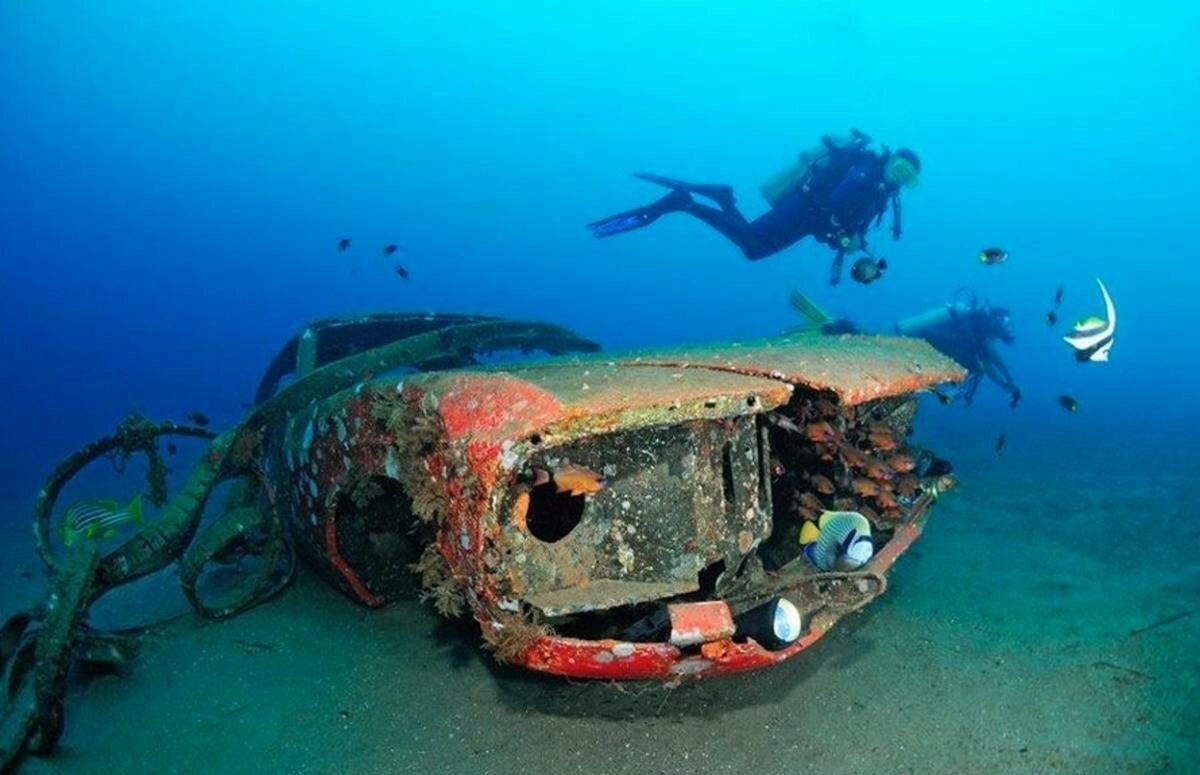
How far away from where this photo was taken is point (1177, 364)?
43938mm

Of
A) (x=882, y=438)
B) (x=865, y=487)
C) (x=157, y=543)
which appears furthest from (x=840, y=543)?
(x=157, y=543)

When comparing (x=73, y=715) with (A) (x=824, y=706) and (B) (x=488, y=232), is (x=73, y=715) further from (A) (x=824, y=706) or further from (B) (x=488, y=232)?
(B) (x=488, y=232)

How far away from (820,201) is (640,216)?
10.8 ft

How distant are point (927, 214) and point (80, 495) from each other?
148 meters

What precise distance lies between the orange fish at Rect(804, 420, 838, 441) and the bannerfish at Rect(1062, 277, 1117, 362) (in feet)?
13.3

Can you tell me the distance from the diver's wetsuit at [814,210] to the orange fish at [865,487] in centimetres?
751

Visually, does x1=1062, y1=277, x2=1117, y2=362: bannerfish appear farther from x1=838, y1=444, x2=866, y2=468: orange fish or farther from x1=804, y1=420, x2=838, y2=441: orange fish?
x1=804, y1=420, x2=838, y2=441: orange fish

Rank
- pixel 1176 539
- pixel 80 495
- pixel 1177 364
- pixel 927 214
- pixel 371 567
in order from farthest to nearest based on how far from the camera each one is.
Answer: pixel 927 214 < pixel 1177 364 < pixel 80 495 < pixel 1176 539 < pixel 371 567

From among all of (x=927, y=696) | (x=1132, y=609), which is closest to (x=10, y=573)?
(x=927, y=696)

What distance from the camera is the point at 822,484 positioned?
4.84 m

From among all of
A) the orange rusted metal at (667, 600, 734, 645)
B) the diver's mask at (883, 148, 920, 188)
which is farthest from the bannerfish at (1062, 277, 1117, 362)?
the orange rusted metal at (667, 600, 734, 645)

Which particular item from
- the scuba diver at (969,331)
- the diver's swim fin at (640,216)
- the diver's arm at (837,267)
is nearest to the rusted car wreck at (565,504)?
the diver's arm at (837,267)

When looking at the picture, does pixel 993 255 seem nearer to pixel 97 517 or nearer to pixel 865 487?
pixel 865 487

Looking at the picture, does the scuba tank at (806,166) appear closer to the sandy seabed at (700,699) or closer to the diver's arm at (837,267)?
the diver's arm at (837,267)
